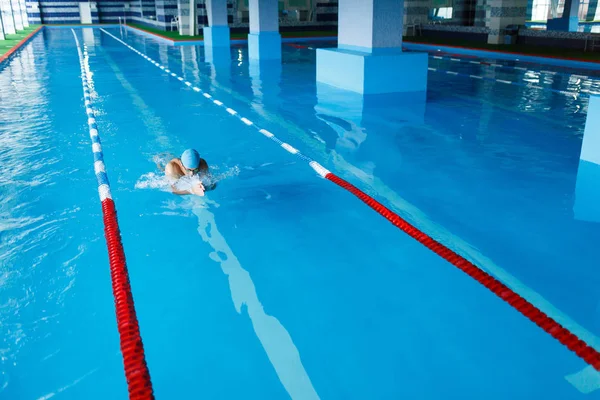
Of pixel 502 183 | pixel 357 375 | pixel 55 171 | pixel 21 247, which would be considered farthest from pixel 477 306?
pixel 55 171

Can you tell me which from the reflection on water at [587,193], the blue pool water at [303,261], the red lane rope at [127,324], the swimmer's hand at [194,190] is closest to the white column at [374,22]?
the blue pool water at [303,261]

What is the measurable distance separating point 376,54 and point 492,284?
7.13 m

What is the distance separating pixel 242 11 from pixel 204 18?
2.57 metres

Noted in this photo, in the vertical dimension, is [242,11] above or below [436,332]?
above

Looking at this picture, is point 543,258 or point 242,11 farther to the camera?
point 242,11

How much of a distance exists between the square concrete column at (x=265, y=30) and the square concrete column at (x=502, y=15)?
8435 millimetres

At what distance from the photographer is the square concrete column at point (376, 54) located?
30.5ft

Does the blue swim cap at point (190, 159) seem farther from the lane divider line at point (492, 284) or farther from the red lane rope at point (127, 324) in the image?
the lane divider line at point (492, 284)

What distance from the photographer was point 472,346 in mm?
2641

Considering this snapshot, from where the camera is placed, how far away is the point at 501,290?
10.1 feet

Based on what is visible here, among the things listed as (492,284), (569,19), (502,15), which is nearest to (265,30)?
(502,15)

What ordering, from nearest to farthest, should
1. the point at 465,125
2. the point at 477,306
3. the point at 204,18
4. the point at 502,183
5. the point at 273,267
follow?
the point at 477,306 → the point at 273,267 → the point at 502,183 → the point at 465,125 → the point at 204,18

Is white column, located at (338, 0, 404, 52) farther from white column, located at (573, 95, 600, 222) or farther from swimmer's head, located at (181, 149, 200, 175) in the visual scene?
swimmer's head, located at (181, 149, 200, 175)

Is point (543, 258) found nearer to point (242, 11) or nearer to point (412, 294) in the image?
point (412, 294)
